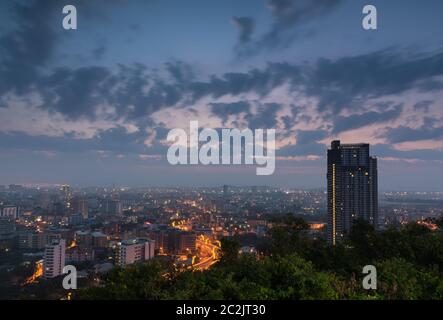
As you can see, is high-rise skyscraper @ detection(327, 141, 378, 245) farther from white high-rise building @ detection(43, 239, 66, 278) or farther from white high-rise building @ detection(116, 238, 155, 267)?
white high-rise building @ detection(43, 239, 66, 278)

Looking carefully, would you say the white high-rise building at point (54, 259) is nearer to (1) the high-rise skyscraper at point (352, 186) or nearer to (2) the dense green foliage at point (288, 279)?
(2) the dense green foliage at point (288, 279)

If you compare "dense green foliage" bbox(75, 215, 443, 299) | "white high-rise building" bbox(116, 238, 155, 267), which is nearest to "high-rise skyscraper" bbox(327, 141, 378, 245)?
"dense green foliage" bbox(75, 215, 443, 299)

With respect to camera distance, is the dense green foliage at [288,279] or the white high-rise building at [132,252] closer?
the dense green foliage at [288,279]

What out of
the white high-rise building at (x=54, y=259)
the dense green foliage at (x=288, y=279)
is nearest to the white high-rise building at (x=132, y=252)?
the white high-rise building at (x=54, y=259)

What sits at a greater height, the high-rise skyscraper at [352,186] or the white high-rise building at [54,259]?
the high-rise skyscraper at [352,186]
